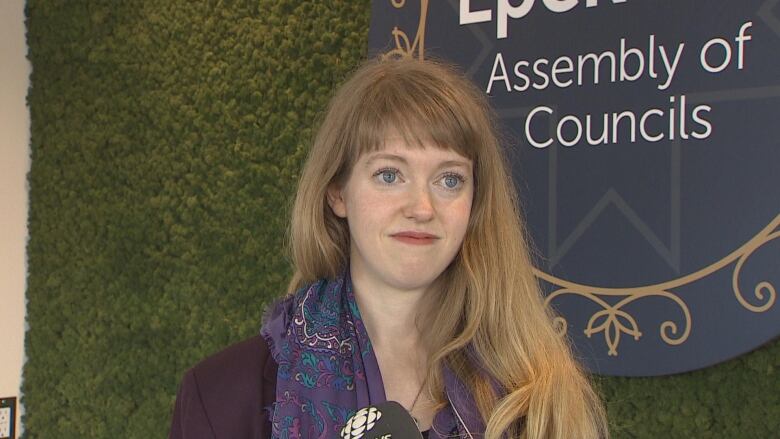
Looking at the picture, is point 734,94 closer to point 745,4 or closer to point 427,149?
point 745,4

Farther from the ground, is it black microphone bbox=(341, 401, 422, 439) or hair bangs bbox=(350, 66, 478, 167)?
hair bangs bbox=(350, 66, 478, 167)

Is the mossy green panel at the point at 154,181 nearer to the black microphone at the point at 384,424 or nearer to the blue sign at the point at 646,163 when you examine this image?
the blue sign at the point at 646,163

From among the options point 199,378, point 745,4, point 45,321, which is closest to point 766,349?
point 745,4

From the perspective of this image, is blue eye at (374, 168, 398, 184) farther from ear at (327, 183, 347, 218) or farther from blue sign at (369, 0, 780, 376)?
blue sign at (369, 0, 780, 376)

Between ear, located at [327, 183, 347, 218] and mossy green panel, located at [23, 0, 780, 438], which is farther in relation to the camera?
mossy green panel, located at [23, 0, 780, 438]

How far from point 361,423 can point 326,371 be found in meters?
0.27

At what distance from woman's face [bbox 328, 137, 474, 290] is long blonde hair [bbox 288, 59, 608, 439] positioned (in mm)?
24

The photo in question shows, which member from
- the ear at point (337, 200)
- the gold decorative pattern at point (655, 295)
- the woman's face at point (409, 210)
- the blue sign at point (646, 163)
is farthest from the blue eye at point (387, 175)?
the blue sign at point (646, 163)

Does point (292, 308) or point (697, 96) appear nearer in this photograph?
point (292, 308)

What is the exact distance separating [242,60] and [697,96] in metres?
1.21

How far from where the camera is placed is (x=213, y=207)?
261 cm

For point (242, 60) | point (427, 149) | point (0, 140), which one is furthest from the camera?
point (0, 140)

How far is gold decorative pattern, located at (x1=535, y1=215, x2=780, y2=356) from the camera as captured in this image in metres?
1.78

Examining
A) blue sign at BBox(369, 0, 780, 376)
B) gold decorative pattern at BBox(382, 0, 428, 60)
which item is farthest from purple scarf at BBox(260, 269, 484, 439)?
gold decorative pattern at BBox(382, 0, 428, 60)
